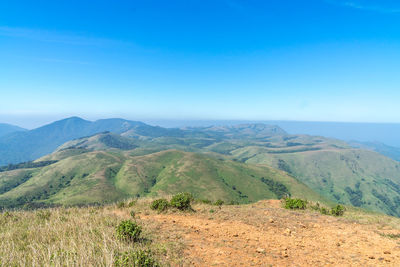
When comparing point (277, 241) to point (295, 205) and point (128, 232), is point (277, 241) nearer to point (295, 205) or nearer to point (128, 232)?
Answer: point (128, 232)

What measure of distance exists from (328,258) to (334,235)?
137 inches

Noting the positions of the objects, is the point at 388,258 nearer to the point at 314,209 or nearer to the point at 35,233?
the point at 314,209

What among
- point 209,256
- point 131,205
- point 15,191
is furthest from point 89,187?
point 209,256

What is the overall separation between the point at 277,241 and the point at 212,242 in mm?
3522

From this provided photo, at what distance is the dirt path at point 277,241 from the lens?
311 inches

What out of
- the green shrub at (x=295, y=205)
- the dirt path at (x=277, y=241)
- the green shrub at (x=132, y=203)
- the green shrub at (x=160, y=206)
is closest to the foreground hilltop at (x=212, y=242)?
the dirt path at (x=277, y=241)

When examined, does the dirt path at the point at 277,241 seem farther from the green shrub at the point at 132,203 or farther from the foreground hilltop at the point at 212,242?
the green shrub at the point at 132,203

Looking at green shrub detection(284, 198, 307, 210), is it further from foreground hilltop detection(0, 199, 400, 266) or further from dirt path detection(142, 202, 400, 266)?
foreground hilltop detection(0, 199, 400, 266)

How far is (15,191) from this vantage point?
189000 millimetres

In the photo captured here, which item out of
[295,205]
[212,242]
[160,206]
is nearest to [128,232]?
[212,242]

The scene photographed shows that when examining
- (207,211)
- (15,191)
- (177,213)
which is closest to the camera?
(177,213)

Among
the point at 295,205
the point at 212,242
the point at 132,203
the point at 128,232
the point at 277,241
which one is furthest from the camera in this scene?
the point at 295,205

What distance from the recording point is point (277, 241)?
386 inches

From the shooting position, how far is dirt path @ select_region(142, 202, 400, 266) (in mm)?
7910
